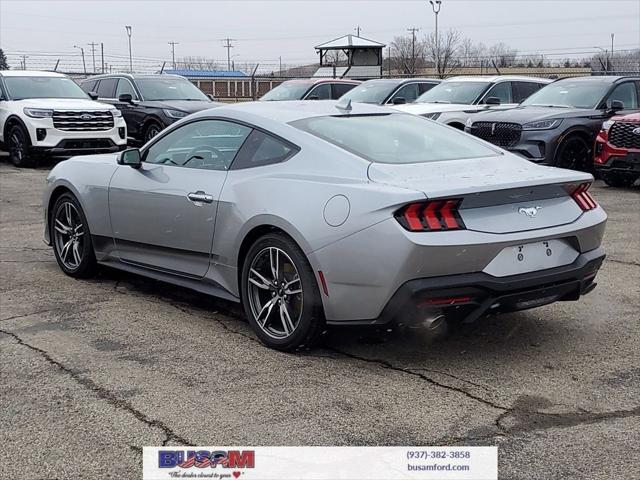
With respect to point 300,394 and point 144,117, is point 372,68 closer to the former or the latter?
point 144,117

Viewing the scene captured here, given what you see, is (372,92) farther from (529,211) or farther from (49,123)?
(529,211)

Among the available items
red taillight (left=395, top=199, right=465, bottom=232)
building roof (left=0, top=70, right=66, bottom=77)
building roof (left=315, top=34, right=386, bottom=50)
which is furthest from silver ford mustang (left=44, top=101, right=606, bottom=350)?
building roof (left=315, top=34, right=386, bottom=50)

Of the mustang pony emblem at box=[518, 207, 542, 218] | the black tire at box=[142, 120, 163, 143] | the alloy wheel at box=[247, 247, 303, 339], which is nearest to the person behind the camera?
the mustang pony emblem at box=[518, 207, 542, 218]

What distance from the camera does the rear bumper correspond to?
4.32 metres

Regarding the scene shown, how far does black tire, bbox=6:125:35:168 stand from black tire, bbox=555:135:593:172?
370 inches

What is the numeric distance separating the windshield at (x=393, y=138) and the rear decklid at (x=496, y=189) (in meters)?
0.18

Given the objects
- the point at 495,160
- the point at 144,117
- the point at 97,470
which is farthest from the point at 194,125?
the point at 144,117

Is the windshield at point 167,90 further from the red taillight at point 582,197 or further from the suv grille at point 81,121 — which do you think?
the red taillight at point 582,197

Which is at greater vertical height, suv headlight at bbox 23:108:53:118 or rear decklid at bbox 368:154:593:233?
suv headlight at bbox 23:108:53:118

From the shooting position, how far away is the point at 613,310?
5.82 metres

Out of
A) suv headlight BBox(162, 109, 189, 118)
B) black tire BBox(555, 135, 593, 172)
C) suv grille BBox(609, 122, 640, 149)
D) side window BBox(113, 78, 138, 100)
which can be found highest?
side window BBox(113, 78, 138, 100)

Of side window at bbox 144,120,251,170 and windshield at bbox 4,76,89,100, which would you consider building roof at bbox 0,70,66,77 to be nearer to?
windshield at bbox 4,76,89,100

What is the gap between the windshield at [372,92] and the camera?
17656 millimetres

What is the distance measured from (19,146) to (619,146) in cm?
1066
